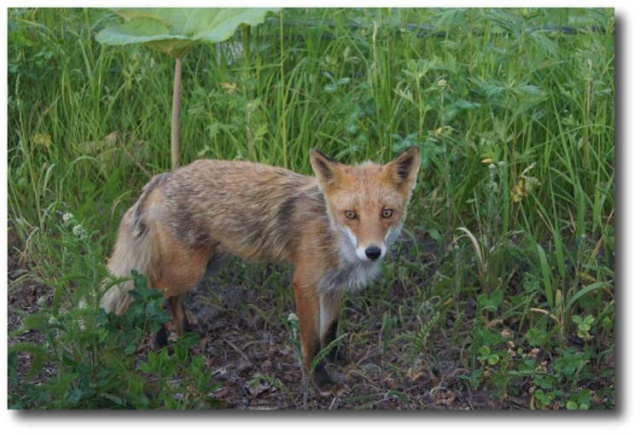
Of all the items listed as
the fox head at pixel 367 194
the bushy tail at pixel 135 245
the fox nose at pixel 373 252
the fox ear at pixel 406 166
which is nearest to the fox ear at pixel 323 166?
the fox head at pixel 367 194

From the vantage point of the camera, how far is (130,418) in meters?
4.47

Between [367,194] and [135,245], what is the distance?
1028 mm

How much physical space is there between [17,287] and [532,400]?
6.73ft

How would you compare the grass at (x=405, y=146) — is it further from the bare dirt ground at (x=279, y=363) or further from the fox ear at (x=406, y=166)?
the fox ear at (x=406, y=166)

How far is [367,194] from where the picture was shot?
14.5ft

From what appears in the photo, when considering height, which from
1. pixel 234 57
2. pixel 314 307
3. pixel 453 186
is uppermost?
pixel 234 57

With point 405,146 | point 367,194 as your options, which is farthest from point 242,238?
point 405,146

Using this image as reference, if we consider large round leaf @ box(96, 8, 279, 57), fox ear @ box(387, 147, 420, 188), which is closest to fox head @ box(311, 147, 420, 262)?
fox ear @ box(387, 147, 420, 188)

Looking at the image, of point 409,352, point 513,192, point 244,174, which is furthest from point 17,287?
point 513,192

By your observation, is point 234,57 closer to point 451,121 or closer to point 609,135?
point 451,121

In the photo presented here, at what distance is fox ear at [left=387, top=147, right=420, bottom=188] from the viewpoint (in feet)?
14.4

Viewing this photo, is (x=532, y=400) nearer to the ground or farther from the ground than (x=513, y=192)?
nearer to the ground

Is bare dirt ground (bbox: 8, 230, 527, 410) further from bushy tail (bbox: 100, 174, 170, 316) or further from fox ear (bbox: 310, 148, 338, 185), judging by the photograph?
fox ear (bbox: 310, 148, 338, 185)

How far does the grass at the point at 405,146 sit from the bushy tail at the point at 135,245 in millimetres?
50
